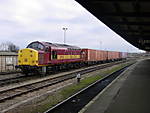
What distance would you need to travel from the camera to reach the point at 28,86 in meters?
16.1

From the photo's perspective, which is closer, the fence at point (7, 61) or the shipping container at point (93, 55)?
the fence at point (7, 61)

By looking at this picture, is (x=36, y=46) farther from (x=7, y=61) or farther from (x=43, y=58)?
(x=7, y=61)

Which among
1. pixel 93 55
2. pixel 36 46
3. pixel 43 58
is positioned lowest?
pixel 43 58

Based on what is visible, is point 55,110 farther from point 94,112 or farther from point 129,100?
point 129,100

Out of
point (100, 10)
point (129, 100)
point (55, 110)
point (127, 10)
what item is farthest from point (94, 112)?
point (127, 10)

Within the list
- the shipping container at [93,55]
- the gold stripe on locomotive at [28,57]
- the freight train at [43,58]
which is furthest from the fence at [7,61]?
the shipping container at [93,55]

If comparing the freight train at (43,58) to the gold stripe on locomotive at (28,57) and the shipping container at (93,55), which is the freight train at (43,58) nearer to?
the gold stripe on locomotive at (28,57)

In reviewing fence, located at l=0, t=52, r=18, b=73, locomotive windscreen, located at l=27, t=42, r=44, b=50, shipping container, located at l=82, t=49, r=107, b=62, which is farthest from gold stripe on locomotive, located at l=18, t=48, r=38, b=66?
shipping container, located at l=82, t=49, r=107, b=62

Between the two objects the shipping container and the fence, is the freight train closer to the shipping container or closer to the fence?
the fence

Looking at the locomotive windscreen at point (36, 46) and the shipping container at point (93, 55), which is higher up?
the locomotive windscreen at point (36, 46)

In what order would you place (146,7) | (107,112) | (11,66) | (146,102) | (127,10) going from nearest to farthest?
(107,112), (146,102), (146,7), (127,10), (11,66)

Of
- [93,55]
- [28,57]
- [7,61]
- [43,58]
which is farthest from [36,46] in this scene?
[93,55]

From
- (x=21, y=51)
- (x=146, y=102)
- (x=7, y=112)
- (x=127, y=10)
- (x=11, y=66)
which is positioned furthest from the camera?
(x=11, y=66)

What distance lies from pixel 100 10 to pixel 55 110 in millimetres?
8205
